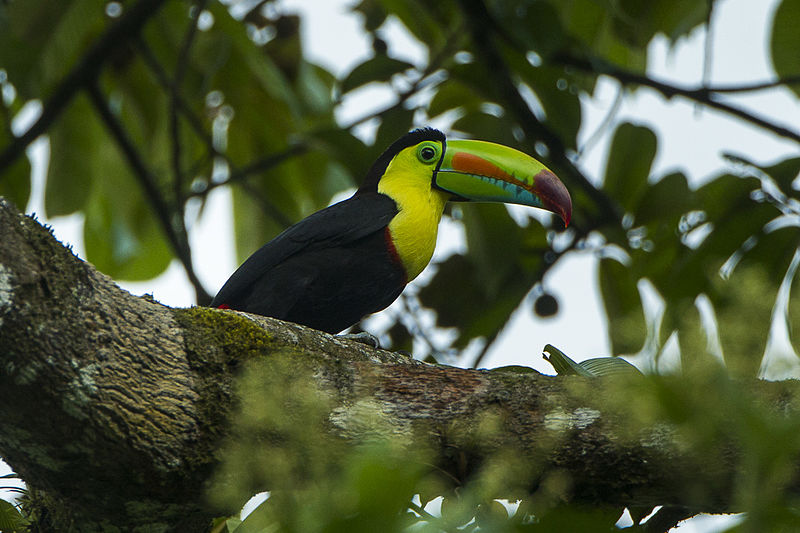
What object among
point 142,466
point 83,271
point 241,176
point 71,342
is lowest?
point 142,466

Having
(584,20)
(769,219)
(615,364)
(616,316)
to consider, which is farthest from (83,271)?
(584,20)

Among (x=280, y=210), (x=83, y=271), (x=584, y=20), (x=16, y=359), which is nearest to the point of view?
(x=16, y=359)

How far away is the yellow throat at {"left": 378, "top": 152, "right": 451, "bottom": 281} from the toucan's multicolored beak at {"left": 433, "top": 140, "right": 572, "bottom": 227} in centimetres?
7

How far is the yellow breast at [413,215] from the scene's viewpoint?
329cm

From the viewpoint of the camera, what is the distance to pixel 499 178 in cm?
346

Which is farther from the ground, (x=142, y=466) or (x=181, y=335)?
(x=181, y=335)

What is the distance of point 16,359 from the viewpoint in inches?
66.9

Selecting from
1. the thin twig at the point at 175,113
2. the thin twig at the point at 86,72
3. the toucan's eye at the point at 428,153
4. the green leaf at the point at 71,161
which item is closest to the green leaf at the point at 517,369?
the toucan's eye at the point at 428,153

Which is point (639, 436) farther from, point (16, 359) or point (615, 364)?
point (16, 359)

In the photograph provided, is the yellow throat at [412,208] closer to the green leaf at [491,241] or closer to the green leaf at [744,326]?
the green leaf at [491,241]

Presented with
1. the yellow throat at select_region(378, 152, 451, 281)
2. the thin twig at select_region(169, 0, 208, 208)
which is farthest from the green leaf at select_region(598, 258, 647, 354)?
the thin twig at select_region(169, 0, 208, 208)

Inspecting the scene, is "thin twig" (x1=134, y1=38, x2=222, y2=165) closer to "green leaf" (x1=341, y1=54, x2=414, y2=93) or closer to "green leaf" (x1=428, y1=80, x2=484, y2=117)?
"green leaf" (x1=341, y1=54, x2=414, y2=93)

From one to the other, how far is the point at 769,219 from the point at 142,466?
2.25 meters

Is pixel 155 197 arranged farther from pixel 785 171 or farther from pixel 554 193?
pixel 785 171
